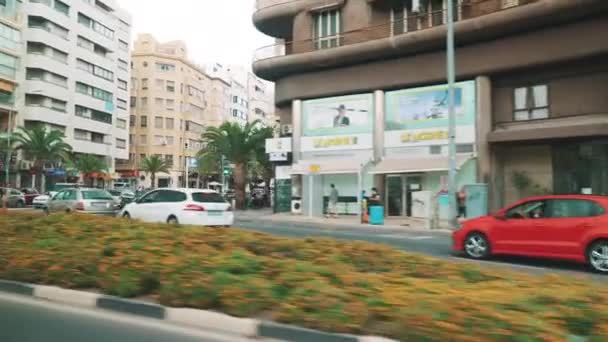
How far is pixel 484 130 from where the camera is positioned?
22781 millimetres

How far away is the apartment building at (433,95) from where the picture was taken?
2080 centimetres

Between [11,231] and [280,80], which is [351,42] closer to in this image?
[280,80]

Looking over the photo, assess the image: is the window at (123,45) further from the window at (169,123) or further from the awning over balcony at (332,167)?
the awning over balcony at (332,167)

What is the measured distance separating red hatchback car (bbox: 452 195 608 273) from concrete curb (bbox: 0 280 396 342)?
7.04 m

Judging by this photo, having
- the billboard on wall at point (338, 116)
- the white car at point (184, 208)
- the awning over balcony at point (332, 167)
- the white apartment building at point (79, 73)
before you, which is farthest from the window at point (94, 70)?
the white car at point (184, 208)

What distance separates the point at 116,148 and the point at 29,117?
60.5ft

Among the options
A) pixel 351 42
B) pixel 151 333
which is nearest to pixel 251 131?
pixel 351 42

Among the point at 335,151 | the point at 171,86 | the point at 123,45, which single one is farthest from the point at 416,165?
the point at 171,86

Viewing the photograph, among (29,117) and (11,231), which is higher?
(29,117)

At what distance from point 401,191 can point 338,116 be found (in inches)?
215

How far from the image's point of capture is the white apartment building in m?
55.1

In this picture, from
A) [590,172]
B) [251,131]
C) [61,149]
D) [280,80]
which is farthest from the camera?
[61,149]

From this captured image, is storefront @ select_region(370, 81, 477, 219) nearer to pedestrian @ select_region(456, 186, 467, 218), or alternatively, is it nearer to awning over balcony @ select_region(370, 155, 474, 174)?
awning over balcony @ select_region(370, 155, 474, 174)

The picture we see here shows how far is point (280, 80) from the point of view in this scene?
30.8 metres
